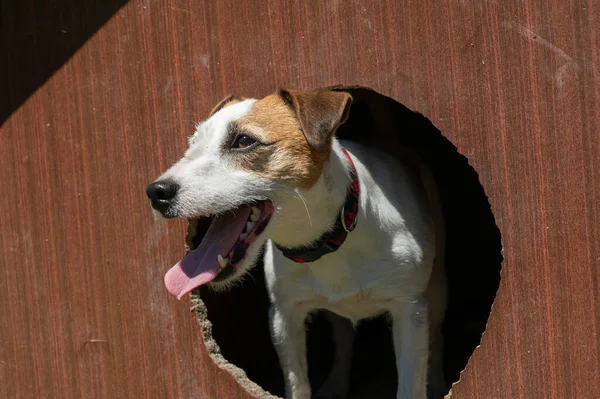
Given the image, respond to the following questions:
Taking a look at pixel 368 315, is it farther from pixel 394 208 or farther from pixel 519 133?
pixel 519 133

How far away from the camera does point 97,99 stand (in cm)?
302

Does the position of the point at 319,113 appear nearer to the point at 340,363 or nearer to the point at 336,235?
the point at 336,235

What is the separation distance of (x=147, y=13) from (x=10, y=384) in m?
1.62

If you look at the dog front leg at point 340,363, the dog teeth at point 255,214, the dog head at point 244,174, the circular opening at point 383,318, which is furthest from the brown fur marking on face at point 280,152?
the dog front leg at point 340,363

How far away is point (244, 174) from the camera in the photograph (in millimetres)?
2459

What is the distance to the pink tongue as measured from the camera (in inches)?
95.7

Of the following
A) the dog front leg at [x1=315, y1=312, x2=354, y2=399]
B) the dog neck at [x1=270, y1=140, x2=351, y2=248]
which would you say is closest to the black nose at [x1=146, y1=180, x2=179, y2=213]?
the dog neck at [x1=270, y1=140, x2=351, y2=248]

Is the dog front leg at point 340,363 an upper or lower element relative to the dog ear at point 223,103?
lower

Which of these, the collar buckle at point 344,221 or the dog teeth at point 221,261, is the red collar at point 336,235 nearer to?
the collar buckle at point 344,221

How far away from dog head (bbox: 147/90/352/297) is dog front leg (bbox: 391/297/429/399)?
631mm

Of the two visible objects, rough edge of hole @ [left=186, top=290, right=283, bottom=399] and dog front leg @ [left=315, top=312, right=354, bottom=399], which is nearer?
rough edge of hole @ [left=186, top=290, right=283, bottom=399]

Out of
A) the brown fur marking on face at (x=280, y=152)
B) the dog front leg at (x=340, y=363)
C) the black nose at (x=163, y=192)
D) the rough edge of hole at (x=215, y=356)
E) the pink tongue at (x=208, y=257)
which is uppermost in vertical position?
the brown fur marking on face at (x=280, y=152)

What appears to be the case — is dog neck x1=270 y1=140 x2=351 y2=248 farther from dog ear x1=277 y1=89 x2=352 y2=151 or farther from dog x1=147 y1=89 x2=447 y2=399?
dog ear x1=277 y1=89 x2=352 y2=151

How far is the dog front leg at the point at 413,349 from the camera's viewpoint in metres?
2.82
